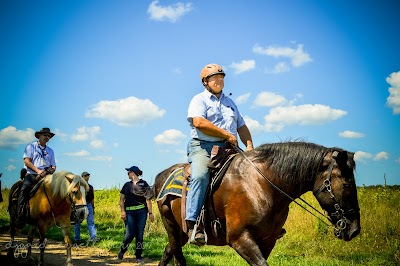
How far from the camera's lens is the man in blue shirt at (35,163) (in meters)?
9.32

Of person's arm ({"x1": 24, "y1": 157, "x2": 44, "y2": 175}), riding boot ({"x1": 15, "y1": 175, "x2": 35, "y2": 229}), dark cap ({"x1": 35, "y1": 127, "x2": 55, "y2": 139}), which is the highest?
dark cap ({"x1": 35, "y1": 127, "x2": 55, "y2": 139})

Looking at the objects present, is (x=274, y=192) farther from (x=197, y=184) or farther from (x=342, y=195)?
(x=197, y=184)

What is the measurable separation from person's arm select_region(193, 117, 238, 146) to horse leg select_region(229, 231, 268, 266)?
1313 mm

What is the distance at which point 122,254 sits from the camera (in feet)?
32.2

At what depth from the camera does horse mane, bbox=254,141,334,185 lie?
4363 mm

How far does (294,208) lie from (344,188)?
10184mm

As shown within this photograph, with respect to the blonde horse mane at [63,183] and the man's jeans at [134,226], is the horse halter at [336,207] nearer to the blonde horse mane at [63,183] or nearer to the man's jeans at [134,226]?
the blonde horse mane at [63,183]

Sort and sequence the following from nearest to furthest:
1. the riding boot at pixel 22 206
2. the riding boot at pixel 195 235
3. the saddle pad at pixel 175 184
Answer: the riding boot at pixel 195 235 < the saddle pad at pixel 175 184 < the riding boot at pixel 22 206

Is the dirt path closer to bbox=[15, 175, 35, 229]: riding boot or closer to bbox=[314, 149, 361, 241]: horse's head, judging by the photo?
bbox=[15, 175, 35, 229]: riding boot

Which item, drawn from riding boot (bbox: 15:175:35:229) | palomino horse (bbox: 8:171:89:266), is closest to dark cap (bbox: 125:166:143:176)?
palomino horse (bbox: 8:171:89:266)

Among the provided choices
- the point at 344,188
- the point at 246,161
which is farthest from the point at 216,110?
the point at 344,188

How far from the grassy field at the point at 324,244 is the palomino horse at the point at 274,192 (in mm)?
4247

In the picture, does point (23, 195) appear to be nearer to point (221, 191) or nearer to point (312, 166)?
point (221, 191)

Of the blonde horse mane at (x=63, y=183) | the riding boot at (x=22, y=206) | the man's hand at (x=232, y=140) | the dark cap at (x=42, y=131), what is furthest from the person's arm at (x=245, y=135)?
the riding boot at (x=22, y=206)
